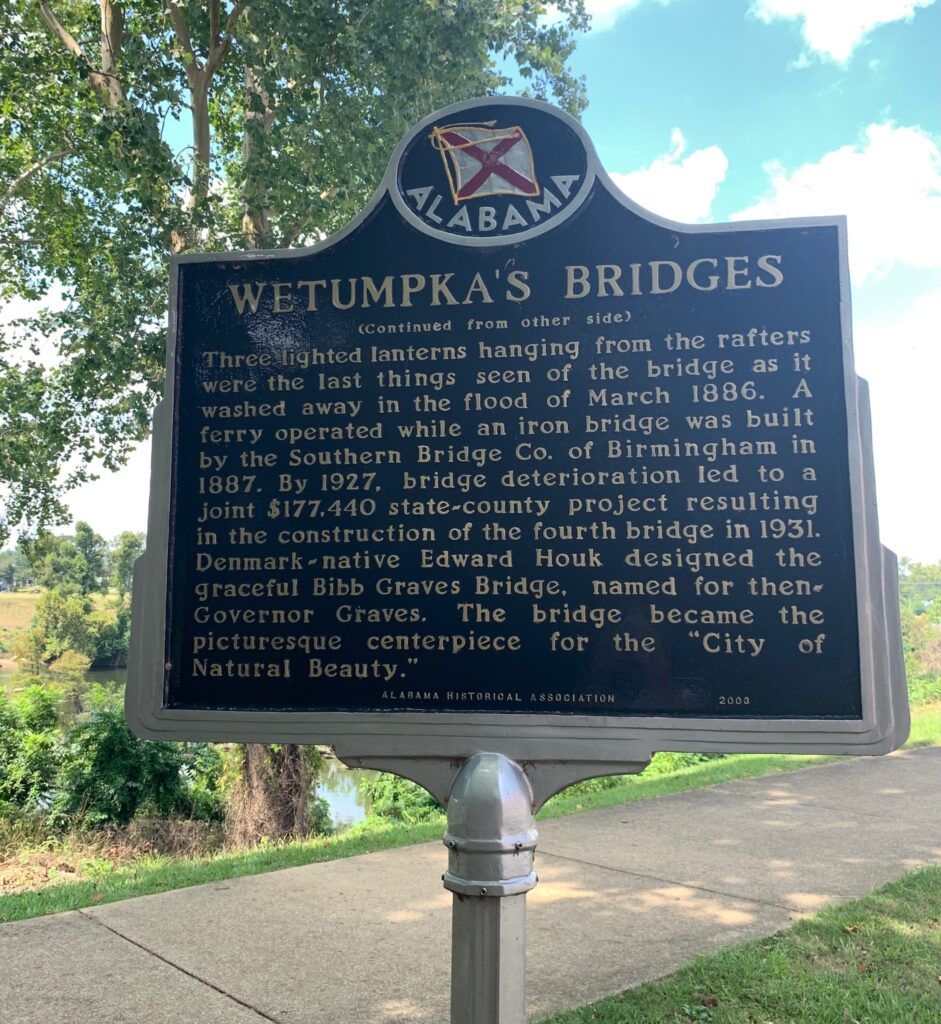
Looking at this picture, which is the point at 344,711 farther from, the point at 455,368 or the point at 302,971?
the point at 302,971

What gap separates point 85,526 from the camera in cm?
4738

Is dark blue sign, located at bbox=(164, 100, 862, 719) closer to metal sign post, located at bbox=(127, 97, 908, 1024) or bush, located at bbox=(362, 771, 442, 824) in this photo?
metal sign post, located at bbox=(127, 97, 908, 1024)

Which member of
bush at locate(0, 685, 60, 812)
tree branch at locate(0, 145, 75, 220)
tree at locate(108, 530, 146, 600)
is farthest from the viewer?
tree at locate(108, 530, 146, 600)

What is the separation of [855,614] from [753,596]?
0.82 feet

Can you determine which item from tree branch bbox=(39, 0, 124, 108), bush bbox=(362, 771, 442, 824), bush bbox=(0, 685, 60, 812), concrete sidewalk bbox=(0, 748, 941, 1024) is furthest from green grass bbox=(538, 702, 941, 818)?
tree branch bbox=(39, 0, 124, 108)

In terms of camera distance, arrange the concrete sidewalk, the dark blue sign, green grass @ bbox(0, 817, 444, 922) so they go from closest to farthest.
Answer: the dark blue sign < the concrete sidewalk < green grass @ bbox(0, 817, 444, 922)

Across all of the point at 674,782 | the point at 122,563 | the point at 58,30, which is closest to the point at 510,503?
the point at 674,782

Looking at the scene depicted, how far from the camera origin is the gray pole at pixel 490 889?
2.04 m

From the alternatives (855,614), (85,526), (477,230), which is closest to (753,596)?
(855,614)

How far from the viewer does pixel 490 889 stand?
2.03 meters

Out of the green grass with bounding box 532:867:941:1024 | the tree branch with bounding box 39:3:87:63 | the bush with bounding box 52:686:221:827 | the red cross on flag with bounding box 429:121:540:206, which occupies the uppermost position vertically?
the tree branch with bounding box 39:3:87:63

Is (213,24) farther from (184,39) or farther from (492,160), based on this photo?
(492,160)

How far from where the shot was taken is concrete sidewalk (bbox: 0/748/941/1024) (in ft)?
11.0

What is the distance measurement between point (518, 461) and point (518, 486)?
0.07 metres
